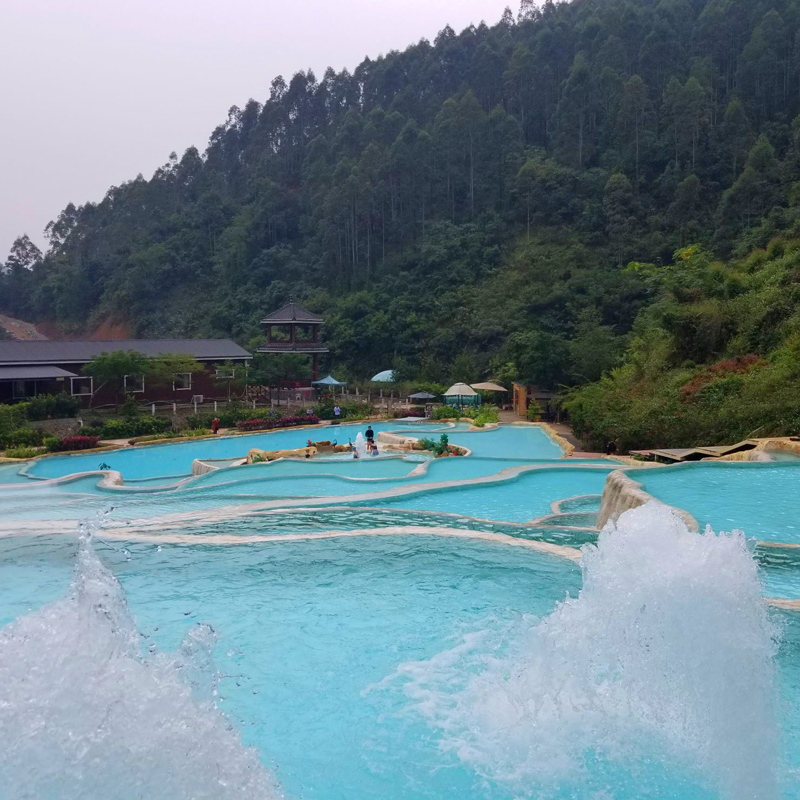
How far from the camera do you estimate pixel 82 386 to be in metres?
30.3

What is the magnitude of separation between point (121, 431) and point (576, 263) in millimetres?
26799

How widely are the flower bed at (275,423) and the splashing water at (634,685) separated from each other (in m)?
20.7

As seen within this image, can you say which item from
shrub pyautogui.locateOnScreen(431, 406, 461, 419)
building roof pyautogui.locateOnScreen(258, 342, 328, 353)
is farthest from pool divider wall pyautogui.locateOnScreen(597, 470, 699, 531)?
building roof pyautogui.locateOnScreen(258, 342, 328, 353)

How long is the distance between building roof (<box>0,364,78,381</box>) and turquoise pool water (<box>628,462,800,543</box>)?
2417 cm

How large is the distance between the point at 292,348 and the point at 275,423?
9.81 meters

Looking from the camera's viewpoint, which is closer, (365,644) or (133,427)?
(365,644)

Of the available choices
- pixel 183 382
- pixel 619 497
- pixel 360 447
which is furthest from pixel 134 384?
pixel 619 497

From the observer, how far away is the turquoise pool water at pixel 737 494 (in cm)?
777

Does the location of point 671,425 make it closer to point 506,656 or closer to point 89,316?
point 506,656

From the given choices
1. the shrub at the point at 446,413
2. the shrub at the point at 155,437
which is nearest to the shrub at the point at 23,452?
the shrub at the point at 155,437

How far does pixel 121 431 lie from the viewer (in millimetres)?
24062

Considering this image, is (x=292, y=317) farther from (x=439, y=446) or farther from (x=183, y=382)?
(x=439, y=446)

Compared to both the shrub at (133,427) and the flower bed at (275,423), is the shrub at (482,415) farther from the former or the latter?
the shrub at (133,427)

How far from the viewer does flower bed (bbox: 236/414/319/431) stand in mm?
25094
